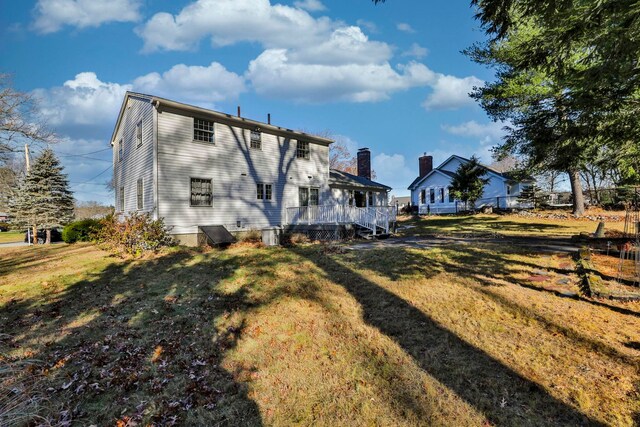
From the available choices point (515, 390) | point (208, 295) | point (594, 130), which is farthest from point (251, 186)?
point (515, 390)

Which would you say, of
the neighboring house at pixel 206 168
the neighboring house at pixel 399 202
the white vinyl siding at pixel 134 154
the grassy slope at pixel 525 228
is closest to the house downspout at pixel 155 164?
the neighboring house at pixel 206 168

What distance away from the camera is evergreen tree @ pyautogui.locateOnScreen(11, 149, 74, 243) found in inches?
897

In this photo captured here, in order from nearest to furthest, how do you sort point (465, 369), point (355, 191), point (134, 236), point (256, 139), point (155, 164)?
point (465, 369), point (134, 236), point (155, 164), point (256, 139), point (355, 191)

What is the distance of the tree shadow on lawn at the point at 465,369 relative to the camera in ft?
11.4

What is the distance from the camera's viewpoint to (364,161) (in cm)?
2805

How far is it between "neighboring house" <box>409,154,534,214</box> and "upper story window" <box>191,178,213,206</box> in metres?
21.8

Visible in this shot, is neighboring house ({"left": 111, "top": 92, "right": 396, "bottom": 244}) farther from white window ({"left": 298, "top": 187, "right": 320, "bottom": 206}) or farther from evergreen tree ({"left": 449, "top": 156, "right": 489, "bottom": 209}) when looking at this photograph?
evergreen tree ({"left": 449, "top": 156, "right": 489, "bottom": 209})

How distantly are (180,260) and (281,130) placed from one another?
10920mm

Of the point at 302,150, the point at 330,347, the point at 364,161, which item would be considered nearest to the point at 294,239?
the point at 302,150

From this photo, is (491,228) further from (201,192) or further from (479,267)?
(201,192)

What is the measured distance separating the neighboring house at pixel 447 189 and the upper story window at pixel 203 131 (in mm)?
21808

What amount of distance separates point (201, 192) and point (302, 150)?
726 cm

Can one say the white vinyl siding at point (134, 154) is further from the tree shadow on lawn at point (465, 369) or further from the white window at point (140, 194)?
the tree shadow on lawn at point (465, 369)

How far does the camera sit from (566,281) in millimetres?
6910
